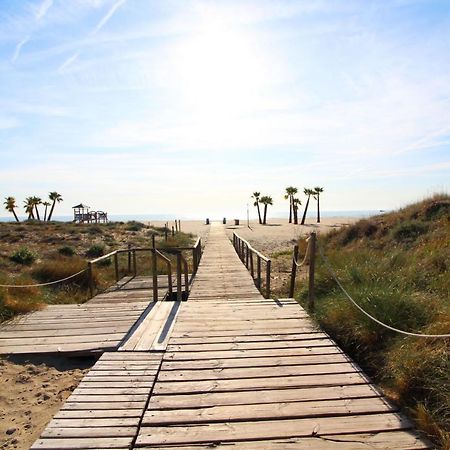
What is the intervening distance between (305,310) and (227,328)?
5.15ft

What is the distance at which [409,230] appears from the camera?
43.3 feet

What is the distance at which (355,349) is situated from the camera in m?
4.58

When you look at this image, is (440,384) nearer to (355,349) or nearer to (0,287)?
(355,349)

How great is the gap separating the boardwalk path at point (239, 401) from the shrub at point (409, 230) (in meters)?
9.03

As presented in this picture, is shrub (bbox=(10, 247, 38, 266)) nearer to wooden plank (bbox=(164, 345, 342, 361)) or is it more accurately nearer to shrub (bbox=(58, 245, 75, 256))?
shrub (bbox=(58, 245, 75, 256))

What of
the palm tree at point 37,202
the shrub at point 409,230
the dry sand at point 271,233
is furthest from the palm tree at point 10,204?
the shrub at point 409,230

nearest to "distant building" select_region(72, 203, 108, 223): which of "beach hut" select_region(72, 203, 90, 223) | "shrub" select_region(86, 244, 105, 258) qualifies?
"beach hut" select_region(72, 203, 90, 223)

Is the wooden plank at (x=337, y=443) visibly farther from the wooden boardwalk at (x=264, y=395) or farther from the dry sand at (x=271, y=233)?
the dry sand at (x=271, y=233)

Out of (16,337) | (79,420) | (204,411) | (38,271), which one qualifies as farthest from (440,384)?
(38,271)

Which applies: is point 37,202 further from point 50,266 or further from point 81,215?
point 50,266

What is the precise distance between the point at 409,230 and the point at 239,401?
11.7 metres

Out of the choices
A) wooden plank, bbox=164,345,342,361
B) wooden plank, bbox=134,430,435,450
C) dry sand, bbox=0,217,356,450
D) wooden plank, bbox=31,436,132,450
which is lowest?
dry sand, bbox=0,217,356,450

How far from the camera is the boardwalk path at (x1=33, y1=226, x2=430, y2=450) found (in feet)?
9.36

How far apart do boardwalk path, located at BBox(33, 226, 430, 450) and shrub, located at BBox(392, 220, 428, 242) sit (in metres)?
9.03
